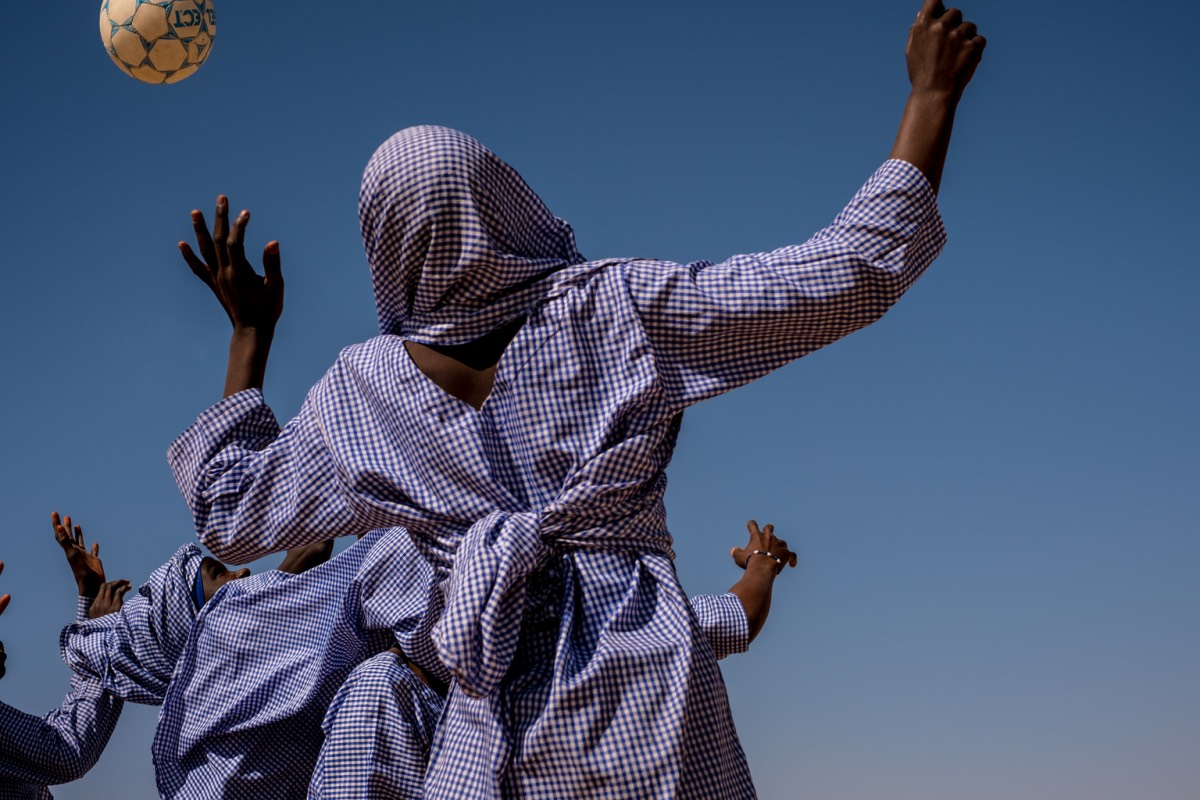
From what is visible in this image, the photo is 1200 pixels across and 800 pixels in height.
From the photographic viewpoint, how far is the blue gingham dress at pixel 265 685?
607cm

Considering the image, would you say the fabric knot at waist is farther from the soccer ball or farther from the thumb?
the soccer ball

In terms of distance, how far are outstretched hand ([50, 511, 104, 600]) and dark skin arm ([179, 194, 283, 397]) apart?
5.42 metres

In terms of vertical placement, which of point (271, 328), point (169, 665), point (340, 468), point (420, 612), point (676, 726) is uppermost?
point (271, 328)

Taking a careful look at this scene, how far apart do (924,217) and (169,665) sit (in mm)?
5750

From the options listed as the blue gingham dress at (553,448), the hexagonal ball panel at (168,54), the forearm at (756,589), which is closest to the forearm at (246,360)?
the blue gingham dress at (553,448)

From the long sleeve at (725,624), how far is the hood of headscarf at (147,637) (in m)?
3.31

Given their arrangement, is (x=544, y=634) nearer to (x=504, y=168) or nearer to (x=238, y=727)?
(x=504, y=168)

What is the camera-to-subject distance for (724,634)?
16.4 feet

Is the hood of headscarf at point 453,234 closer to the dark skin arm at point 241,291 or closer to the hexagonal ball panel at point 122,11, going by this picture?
the dark skin arm at point 241,291

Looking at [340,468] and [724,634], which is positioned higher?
[340,468]

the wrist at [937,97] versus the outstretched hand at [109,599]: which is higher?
the wrist at [937,97]

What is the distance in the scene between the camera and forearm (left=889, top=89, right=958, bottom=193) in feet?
9.09

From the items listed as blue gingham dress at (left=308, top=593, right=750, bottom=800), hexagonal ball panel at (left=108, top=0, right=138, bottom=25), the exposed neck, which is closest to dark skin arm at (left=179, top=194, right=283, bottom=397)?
the exposed neck

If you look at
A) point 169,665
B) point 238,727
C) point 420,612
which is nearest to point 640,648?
point 420,612
